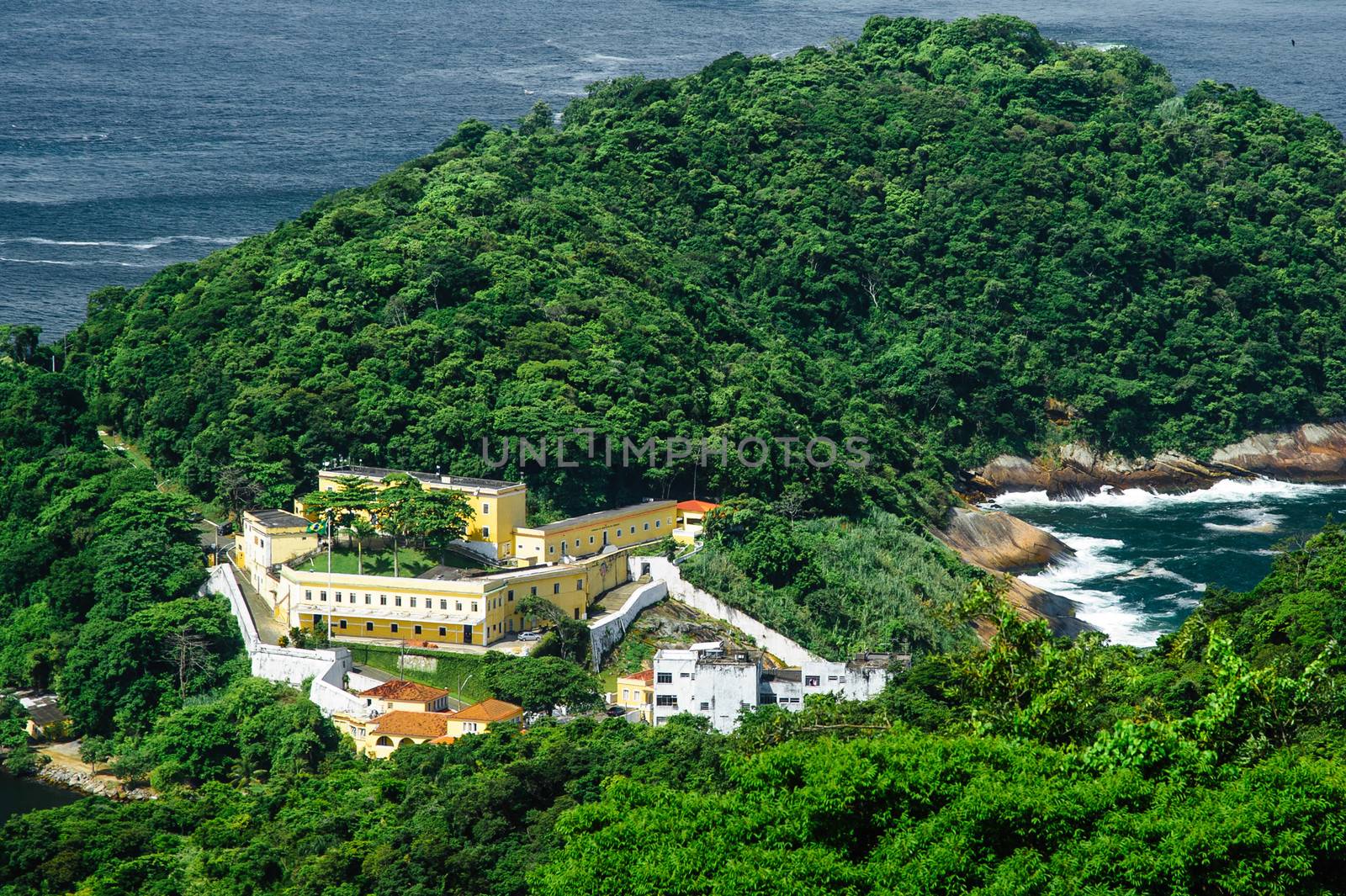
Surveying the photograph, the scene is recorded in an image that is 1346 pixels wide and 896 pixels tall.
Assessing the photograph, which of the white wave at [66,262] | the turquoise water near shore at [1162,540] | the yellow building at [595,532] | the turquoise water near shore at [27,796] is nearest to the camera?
the turquoise water near shore at [27,796]

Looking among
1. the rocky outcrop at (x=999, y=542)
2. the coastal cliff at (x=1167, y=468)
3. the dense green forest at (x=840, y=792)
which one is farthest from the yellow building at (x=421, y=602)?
the coastal cliff at (x=1167, y=468)

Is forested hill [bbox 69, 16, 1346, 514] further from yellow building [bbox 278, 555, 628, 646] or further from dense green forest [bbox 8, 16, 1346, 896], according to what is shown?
yellow building [bbox 278, 555, 628, 646]

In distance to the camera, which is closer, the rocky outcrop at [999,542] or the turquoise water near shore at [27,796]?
the turquoise water near shore at [27,796]

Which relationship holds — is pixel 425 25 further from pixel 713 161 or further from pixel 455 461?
pixel 455 461

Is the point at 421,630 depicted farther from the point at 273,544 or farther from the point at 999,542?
the point at 999,542

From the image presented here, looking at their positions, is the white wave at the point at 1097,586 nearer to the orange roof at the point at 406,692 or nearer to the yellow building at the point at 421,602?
the yellow building at the point at 421,602

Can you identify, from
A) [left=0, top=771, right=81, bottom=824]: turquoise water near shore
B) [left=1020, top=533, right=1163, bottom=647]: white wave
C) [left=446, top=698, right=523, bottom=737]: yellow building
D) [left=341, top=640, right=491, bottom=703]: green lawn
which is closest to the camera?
[left=446, top=698, right=523, bottom=737]: yellow building

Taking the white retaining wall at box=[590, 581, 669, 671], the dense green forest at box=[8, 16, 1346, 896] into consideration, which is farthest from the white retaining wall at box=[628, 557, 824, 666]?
the dense green forest at box=[8, 16, 1346, 896]

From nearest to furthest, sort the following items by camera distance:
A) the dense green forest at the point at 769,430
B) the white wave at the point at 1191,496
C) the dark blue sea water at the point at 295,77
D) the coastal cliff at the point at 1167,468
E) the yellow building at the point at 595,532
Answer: the dense green forest at the point at 769,430
the yellow building at the point at 595,532
the white wave at the point at 1191,496
the coastal cliff at the point at 1167,468
the dark blue sea water at the point at 295,77
